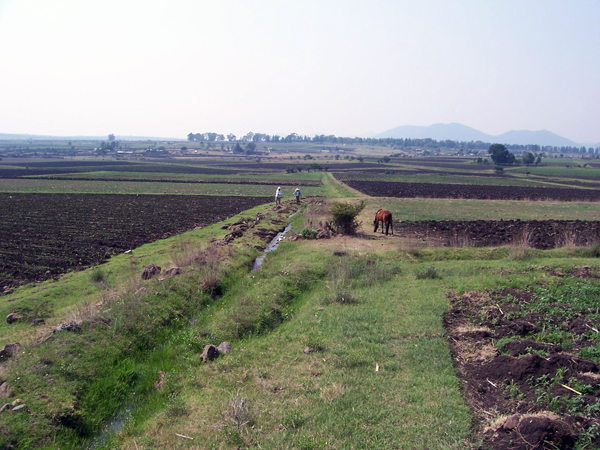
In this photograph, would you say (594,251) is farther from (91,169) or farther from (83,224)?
(91,169)

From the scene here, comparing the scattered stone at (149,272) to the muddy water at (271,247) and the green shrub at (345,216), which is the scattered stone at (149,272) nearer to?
the muddy water at (271,247)

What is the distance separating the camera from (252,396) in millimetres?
7996

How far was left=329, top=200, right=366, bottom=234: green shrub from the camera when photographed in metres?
22.6

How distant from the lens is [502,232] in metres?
24.4

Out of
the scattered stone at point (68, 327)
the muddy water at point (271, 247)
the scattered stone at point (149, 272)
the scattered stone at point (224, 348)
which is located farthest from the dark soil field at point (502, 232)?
the scattered stone at point (68, 327)

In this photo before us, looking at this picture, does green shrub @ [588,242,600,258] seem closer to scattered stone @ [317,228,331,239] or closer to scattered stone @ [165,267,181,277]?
scattered stone @ [317,228,331,239]

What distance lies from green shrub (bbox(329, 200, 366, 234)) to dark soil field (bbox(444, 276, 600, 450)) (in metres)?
10.7

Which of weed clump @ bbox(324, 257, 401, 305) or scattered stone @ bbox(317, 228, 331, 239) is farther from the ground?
scattered stone @ bbox(317, 228, 331, 239)

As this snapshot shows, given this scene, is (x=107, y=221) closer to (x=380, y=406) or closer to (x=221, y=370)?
(x=221, y=370)

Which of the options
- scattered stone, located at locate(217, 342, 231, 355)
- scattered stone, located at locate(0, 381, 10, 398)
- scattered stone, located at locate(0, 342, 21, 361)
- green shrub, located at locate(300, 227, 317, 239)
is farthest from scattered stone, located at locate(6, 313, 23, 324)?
green shrub, located at locate(300, 227, 317, 239)

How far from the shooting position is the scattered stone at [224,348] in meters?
10.0

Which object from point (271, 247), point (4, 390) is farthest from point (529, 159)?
point (4, 390)

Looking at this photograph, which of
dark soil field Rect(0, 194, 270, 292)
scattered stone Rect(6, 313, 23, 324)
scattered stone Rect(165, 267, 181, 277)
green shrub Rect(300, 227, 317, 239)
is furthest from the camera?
green shrub Rect(300, 227, 317, 239)

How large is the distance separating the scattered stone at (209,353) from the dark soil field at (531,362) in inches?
219
